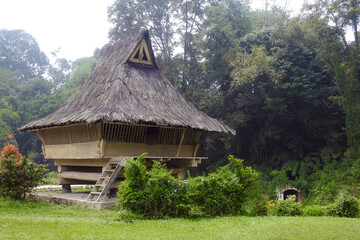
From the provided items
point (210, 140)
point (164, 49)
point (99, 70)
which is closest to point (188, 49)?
point (164, 49)

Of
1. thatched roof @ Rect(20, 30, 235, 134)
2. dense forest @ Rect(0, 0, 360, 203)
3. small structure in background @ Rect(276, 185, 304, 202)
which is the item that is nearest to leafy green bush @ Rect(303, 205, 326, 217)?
thatched roof @ Rect(20, 30, 235, 134)

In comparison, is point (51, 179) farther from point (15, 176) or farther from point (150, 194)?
point (150, 194)

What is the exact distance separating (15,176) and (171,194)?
204 inches

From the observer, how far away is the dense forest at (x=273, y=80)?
55.6ft

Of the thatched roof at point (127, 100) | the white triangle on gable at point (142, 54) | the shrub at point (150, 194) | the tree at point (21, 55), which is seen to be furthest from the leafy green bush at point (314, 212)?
the tree at point (21, 55)

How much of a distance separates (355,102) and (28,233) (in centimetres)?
1601

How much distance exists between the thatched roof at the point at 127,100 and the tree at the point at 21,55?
36.8 meters

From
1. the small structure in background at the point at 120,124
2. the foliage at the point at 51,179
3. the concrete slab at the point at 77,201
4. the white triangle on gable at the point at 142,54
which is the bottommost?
the foliage at the point at 51,179

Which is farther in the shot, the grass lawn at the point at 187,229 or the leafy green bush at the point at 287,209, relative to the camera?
the leafy green bush at the point at 287,209

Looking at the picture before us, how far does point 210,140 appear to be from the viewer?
2100 centimetres

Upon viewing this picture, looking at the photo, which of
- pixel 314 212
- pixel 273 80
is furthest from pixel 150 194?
pixel 273 80

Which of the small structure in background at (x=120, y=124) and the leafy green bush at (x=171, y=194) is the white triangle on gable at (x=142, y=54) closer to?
the small structure in background at (x=120, y=124)

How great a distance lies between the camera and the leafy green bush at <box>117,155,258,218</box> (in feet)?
24.0

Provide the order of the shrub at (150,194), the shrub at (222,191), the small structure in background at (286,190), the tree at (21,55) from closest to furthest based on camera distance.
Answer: the shrub at (150,194) → the shrub at (222,191) → the small structure in background at (286,190) → the tree at (21,55)
